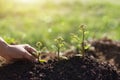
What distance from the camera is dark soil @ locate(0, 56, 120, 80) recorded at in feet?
10.4

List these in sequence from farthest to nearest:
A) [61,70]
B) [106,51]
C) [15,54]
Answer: [106,51] → [15,54] → [61,70]

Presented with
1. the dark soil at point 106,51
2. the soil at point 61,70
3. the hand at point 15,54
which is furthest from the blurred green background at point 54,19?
the soil at point 61,70

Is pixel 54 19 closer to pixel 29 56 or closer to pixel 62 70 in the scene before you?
pixel 29 56

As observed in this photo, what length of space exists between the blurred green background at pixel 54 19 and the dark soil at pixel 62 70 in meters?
2.07

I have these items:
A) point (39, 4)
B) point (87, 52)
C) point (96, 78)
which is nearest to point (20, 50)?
point (96, 78)

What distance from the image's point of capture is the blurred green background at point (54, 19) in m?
6.54

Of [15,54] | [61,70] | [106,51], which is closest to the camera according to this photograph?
[61,70]

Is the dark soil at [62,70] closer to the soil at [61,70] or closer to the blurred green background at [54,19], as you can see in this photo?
the soil at [61,70]

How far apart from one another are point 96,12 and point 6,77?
227 inches

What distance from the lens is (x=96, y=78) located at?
321cm

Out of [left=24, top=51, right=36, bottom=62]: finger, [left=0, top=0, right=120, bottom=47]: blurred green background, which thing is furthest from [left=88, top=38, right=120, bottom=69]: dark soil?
[left=24, top=51, right=36, bottom=62]: finger

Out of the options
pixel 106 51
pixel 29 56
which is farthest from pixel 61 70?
pixel 106 51

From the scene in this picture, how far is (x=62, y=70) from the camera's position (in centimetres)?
323

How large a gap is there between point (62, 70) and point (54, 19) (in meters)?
5.44
